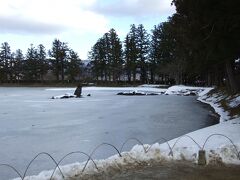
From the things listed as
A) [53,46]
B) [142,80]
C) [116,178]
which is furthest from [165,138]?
[53,46]

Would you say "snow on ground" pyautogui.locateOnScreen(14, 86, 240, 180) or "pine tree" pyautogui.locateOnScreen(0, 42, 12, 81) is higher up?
"pine tree" pyautogui.locateOnScreen(0, 42, 12, 81)

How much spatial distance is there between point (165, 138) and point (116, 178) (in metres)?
5.77

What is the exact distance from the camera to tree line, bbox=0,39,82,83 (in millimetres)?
87375

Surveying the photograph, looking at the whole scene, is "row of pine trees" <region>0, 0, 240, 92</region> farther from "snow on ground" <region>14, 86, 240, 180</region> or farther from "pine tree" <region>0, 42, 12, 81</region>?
"snow on ground" <region>14, 86, 240, 180</region>

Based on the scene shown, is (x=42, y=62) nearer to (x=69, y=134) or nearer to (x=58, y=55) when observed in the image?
(x=58, y=55)

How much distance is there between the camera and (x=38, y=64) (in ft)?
290

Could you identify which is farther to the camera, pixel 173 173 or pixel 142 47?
pixel 142 47

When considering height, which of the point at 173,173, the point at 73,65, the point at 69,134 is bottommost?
the point at 69,134

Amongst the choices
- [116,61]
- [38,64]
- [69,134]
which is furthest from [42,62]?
[69,134]

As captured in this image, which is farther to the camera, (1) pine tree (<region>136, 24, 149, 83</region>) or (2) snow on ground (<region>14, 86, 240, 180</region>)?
(1) pine tree (<region>136, 24, 149, 83</region>)

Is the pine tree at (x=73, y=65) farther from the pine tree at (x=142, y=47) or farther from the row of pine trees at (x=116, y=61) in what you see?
the pine tree at (x=142, y=47)

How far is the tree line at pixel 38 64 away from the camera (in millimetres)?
87375

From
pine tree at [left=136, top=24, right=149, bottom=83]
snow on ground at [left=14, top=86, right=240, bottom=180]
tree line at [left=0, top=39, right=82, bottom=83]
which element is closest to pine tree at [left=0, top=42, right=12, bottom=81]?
tree line at [left=0, top=39, right=82, bottom=83]

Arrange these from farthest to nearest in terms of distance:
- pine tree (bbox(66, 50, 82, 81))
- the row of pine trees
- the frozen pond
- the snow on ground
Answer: pine tree (bbox(66, 50, 82, 81)) < the row of pine trees < the frozen pond < the snow on ground
